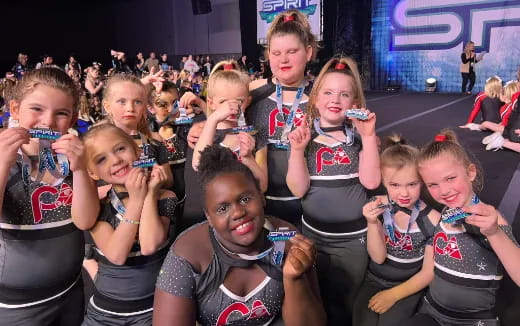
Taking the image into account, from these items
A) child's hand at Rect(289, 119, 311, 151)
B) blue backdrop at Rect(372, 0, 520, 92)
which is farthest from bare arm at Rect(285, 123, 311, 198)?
blue backdrop at Rect(372, 0, 520, 92)

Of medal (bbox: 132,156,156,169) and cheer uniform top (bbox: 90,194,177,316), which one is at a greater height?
medal (bbox: 132,156,156,169)

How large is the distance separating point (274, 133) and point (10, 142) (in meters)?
1.28

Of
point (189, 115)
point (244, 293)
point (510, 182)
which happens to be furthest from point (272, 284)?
point (510, 182)

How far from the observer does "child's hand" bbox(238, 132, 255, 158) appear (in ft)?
6.77

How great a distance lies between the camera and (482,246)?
5.94ft

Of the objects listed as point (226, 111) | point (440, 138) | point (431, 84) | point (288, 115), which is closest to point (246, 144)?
point (226, 111)

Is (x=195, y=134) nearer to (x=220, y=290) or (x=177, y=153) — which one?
(x=177, y=153)

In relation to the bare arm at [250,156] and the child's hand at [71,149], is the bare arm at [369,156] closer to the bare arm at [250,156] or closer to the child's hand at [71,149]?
the bare arm at [250,156]

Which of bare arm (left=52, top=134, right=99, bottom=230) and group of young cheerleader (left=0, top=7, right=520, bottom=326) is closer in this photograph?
group of young cheerleader (left=0, top=7, right=520, bottom=326)

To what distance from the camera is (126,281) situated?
175 centimetres

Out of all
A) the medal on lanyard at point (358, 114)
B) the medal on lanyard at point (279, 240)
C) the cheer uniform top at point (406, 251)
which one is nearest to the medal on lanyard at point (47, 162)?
the medal on lanyard at point (279, 240)

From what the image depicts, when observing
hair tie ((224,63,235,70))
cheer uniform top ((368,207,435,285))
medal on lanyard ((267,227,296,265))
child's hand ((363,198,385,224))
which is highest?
hair tie ((224,63,235,70))

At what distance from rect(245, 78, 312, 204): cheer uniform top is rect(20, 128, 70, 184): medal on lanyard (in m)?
1.03

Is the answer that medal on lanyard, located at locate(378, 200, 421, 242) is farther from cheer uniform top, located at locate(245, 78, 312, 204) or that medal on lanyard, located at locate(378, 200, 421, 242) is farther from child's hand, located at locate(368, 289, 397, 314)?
cheer uniform top, located at locate(245, 78, 312, 204)
